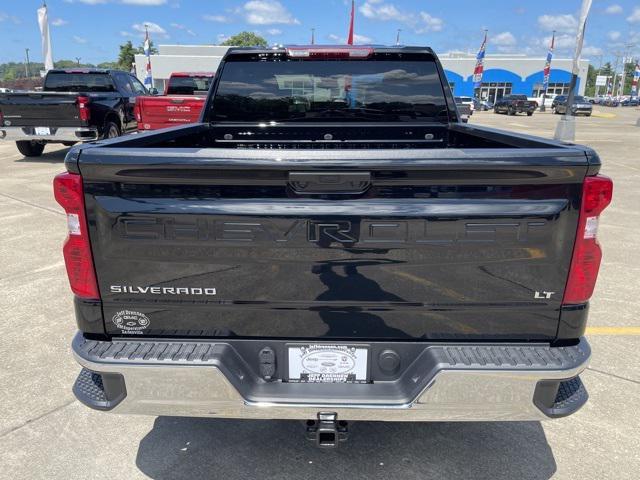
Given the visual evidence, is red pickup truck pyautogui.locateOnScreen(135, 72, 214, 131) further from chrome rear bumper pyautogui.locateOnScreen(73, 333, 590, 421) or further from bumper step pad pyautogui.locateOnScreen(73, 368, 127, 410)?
chrome rear bumper pyautogui.locateOnScreen(73, 333, 590, 421)

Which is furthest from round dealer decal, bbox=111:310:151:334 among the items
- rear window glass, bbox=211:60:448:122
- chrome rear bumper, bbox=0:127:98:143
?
chrome rear bumper, bbox=0:127:98:143

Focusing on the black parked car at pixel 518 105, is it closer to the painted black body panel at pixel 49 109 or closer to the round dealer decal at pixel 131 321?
the painted black body panel at pixel 49 109

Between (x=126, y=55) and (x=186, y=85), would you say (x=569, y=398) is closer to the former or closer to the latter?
(x=186, y=85)

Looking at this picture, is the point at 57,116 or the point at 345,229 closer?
the point at 345,229

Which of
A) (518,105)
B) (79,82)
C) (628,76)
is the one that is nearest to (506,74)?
(518,105)

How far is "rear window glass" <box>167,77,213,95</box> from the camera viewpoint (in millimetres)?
14773

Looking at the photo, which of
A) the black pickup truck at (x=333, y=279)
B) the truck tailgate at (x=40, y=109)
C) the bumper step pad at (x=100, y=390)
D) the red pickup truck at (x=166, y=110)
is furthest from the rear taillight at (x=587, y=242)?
the truck tailgate at (x=40, y=109)

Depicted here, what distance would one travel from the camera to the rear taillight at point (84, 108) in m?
11.3

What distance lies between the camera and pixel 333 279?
80.7 inches

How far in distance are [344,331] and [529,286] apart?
0.77 metres

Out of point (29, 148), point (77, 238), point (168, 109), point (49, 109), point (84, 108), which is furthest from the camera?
point (29, 148)

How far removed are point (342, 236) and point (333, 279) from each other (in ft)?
0.62

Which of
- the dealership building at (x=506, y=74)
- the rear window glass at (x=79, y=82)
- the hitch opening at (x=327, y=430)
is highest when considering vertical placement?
the dealership building at (x=506, y=74)

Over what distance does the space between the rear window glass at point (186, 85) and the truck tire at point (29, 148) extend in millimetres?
3793
